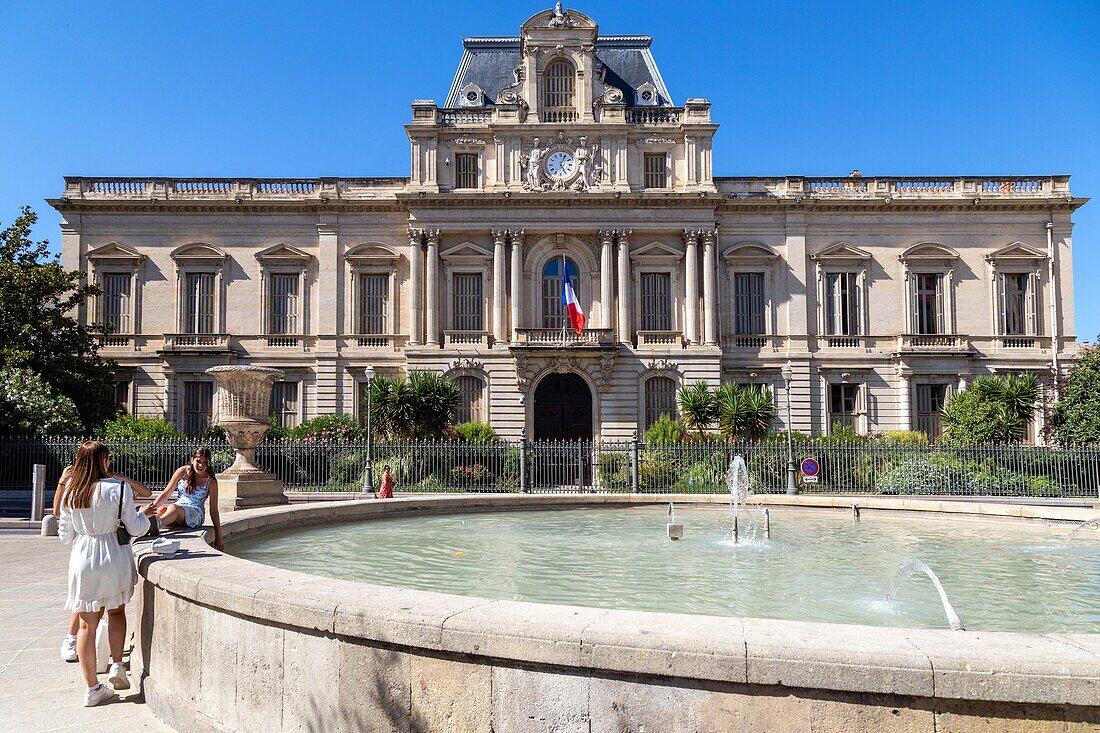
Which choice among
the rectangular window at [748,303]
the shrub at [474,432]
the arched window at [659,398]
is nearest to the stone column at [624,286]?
the arched window at [659,398]

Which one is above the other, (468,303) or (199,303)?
(199,303)

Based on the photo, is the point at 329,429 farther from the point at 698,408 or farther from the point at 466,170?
the point at 698,408

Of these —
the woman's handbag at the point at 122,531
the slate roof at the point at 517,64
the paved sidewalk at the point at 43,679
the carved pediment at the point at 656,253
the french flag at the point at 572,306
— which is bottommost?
the paved sidewalk at the point at 43,679

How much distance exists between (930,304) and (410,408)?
23392mm

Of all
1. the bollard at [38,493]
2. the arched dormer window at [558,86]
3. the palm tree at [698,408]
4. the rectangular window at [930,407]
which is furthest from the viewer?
the arched dormer window at [558,86]

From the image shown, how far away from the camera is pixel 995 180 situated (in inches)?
1307

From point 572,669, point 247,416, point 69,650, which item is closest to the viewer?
point 572,669

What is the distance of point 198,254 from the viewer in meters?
32.8

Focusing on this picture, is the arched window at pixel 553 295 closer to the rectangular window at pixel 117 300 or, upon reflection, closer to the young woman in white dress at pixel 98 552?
the rectangular window at pixel 117 300

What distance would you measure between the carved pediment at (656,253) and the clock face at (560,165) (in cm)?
432

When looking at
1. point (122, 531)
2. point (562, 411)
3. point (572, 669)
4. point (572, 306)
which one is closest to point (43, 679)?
point (122, 531)

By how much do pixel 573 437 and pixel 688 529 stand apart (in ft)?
63.3

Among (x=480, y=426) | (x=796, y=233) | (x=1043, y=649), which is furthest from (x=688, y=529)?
(x=796, y=233)

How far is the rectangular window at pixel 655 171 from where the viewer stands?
32.1 meters
